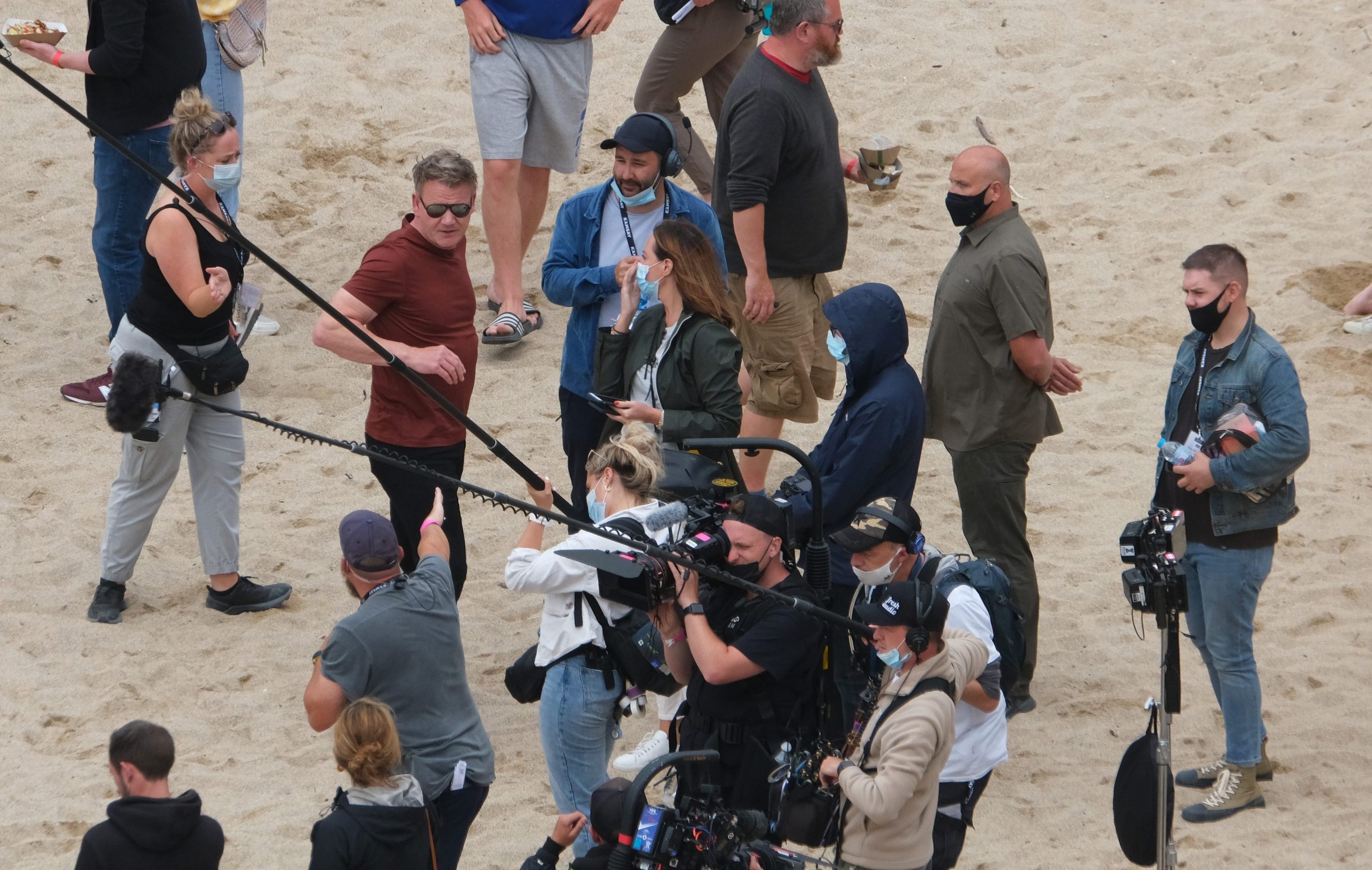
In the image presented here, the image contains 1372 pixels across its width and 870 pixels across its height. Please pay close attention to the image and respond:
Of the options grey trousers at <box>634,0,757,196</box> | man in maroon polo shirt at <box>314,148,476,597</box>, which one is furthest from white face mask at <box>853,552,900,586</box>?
Answer: grey trousers at <box>634,0,757,196</box>

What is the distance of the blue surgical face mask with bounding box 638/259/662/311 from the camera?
4.74m

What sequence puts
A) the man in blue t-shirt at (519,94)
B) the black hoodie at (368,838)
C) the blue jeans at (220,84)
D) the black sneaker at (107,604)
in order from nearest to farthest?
the black hoodie at (368,838)
the black sneaker at (107,604)
the man in blue t-shirt at (519,94)
the blue jeans at (220,84)

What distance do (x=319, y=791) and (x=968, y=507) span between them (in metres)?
2.42

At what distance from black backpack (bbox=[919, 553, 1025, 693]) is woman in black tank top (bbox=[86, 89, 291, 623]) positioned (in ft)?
8.22

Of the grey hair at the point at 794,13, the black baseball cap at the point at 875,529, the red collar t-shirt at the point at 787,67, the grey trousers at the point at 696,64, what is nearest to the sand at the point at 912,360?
the grey trousers at the point at 696,64

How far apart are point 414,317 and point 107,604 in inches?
70.1

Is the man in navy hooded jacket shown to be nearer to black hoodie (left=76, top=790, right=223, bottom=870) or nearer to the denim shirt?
the denim shirt

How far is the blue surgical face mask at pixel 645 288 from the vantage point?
4738mm

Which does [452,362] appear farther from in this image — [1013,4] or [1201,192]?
[1013,4]

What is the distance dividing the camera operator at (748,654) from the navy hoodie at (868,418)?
0.69 meters

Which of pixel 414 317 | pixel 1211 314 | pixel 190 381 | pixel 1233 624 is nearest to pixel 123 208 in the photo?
pixel 190 381

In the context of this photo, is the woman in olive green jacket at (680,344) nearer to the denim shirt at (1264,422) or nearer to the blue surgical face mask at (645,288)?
the blue surgical face mask at (645,288)

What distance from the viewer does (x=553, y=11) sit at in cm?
672

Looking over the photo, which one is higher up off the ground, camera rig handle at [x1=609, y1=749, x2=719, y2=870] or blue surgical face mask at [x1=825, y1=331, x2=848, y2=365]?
blue surgical face mask at [x1=825, y1=331, x2=848, y2=365]
